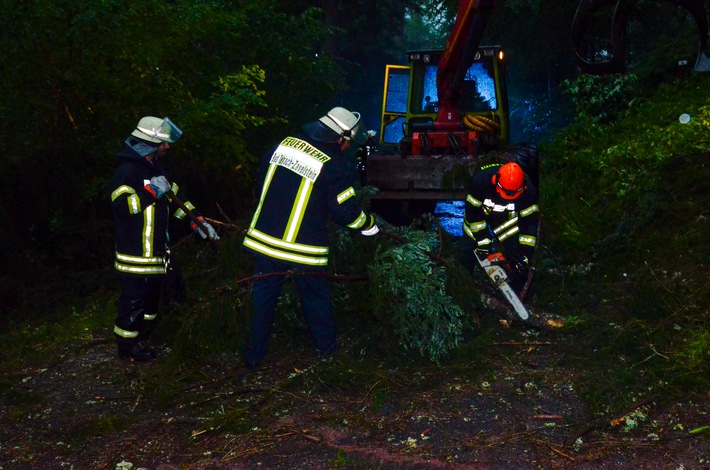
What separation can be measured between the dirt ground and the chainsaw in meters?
0.58

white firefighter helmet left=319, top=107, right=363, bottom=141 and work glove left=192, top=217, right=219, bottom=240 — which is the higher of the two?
white firefighter helmet left=319, top=107, right=363, bottom=141

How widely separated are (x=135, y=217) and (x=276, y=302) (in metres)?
1.26

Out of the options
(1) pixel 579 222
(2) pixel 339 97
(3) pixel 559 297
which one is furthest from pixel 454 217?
(2) pixel 339 97

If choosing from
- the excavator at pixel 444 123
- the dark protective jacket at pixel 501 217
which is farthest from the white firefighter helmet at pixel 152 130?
the excavator at pixel 444 123

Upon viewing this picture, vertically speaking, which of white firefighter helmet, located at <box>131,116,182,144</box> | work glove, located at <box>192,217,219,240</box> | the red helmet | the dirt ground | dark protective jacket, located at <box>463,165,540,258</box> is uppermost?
white firefighter helmet, located at <box>131,116,182,144</box>

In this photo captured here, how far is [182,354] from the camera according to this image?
224 inches

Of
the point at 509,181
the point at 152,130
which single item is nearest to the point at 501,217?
the point at 509,181

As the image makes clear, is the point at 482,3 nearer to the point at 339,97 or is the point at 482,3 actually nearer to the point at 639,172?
the point at 639,172

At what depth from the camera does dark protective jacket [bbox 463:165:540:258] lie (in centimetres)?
684

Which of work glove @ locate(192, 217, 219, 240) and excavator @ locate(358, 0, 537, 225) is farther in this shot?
excavator @ locate(358, 0, 537, 225)

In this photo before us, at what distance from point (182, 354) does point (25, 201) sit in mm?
3795

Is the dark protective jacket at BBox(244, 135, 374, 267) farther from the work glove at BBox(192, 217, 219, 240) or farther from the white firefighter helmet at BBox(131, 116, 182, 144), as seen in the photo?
the white firefighter helmet at BBox(131, 116, 182, 144)

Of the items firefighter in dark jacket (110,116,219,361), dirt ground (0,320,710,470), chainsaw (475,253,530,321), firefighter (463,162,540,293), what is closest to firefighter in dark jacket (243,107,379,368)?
dirt ground (0,320,710,470)

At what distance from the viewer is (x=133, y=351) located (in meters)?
5.99
